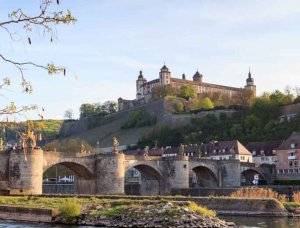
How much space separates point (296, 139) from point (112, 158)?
122 feet

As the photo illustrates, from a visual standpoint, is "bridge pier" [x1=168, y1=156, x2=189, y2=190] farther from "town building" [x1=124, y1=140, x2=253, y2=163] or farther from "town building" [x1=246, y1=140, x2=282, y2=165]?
"town building" [x1=246, y1=140, x2=282, y2=165]

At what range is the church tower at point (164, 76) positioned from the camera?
534 ft

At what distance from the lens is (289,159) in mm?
81750

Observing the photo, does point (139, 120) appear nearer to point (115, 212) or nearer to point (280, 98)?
point (280, 98)

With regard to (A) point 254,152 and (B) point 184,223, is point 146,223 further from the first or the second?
(A) point 254,152

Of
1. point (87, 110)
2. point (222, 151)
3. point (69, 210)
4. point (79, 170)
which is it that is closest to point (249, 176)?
point (222, 151)

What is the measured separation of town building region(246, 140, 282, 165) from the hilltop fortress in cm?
6140

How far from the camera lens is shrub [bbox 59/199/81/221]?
30.0 m

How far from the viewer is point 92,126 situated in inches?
6211

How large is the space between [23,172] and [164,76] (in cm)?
11829

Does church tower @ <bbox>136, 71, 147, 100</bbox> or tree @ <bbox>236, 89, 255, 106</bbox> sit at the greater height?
church tower @ <bbox>136, 71, 147, 100</bbox>

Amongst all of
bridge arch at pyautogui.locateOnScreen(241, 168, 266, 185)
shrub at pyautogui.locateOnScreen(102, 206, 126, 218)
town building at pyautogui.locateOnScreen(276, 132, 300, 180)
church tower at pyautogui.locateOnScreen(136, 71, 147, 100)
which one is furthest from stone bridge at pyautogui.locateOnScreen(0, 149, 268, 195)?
church tower at pyautogui.locateOnScreen(136, 71, 147, 100)

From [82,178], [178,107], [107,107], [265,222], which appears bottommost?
[265,222]

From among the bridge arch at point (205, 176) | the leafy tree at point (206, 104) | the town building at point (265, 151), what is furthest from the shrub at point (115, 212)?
the leafy tree at point (206, 104)
